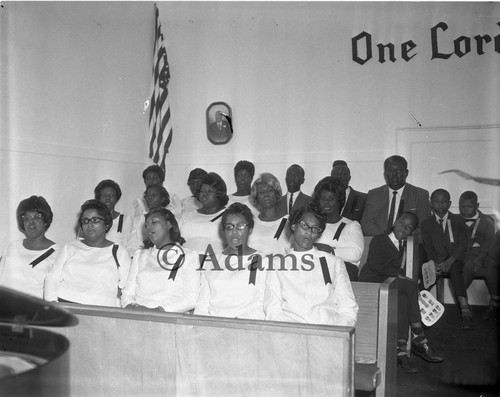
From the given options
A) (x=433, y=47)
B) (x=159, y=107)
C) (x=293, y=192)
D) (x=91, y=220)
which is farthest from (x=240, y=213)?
(x=433, y=47)

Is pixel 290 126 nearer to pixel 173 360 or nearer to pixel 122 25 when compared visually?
pixel 122 25

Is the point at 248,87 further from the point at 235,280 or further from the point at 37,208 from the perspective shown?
the point at 235,280

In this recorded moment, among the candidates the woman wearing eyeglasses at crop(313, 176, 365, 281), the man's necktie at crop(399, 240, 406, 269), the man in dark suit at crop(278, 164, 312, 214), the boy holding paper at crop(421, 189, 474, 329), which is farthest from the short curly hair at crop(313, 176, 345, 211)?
the boy holding paper at crop(421, 189, 474, 329)

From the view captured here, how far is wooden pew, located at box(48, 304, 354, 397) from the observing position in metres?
1.81

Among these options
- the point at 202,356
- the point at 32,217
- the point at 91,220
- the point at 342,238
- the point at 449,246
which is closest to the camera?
the point at 202,356

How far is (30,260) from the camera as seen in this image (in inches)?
125

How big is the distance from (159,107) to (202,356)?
4.58 meters

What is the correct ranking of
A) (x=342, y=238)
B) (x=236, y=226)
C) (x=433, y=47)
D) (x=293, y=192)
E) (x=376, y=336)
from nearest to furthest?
(x=376, y=336)
(x=236, y=226)
(x=342, y=238)
(x=293, y=192)
(x=433, y=47)

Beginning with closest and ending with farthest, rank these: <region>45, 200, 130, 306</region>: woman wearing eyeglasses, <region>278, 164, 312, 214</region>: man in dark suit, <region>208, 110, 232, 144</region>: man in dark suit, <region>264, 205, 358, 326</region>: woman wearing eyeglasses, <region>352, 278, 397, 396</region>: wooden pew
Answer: <region>352, 278, 397, 396</region>: wooden pew → <region>264, 205, 358, 326</region>: woman wearing eyeglasses → <region>45, 200, 130, 306</region>: woman wearing eyeglasses → <region>278, 164, 312, 214</region>: man in dark suit → <region>208, 110, 232, 144</region>: man in dark suit

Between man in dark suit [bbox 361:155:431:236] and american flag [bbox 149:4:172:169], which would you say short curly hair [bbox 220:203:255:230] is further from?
american flag [bbox 149:4:172:169]

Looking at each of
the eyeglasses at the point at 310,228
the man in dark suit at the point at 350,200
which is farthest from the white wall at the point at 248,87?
the eyeglasses at the point at 310,228

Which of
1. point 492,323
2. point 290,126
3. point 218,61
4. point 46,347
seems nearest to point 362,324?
point 46,347

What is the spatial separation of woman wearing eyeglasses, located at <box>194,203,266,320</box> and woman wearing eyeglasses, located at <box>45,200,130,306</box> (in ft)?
1.76

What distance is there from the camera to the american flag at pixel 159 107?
6.06 m
